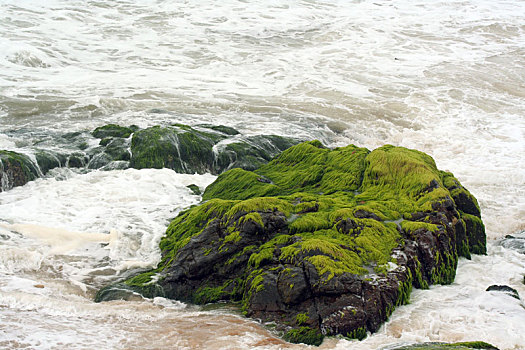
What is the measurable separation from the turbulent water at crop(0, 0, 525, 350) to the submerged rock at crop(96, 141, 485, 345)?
0.28 metres

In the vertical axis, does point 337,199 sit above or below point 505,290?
above

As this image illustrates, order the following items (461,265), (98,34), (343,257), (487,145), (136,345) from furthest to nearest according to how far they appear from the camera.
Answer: (98,34) → (487,145) → (461,265) → (343,257) → (136,345)

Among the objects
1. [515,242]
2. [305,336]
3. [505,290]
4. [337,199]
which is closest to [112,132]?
[337,199]

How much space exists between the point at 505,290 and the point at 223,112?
37.5 ft

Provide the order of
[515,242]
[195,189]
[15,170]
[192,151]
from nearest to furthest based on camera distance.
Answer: [515,242], [15,170], [195,189], [192,151]

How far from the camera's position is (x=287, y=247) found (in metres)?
6.25

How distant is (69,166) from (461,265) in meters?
8.32

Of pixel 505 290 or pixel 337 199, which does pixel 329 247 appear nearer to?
pixel 337 199

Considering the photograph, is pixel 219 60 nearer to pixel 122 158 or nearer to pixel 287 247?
pixel 122 158

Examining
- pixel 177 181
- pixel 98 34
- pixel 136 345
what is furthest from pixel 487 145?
pixel 98 34

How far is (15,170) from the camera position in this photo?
9.96 m

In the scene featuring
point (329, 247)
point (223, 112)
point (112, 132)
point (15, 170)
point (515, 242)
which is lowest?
point (223, 112)

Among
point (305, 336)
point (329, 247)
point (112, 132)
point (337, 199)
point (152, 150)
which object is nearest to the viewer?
point (305, 336)

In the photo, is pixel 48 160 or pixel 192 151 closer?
pixel 48 160
